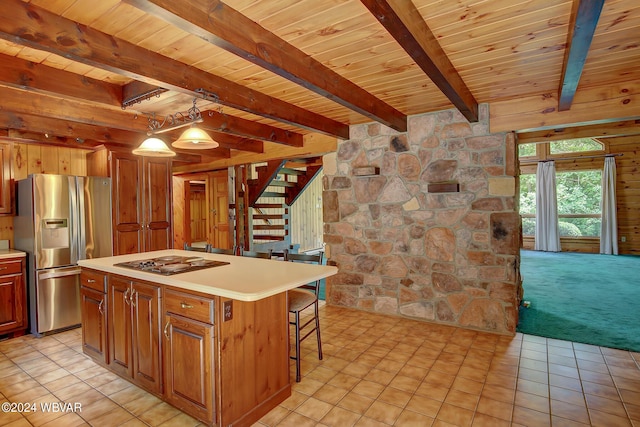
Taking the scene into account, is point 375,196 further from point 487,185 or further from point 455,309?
point 455,309

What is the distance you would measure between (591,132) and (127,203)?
6.72m

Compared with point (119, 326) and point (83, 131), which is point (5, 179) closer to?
point (83, 131)

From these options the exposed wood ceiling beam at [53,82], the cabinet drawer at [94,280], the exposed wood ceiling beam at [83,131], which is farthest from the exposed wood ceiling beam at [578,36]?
the exposed wood ceiling beam at [83,131]


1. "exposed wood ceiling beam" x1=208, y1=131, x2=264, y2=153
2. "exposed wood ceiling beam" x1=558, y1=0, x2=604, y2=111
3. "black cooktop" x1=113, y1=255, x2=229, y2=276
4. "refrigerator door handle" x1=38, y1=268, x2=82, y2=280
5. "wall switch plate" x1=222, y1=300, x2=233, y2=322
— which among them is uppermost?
"exposed wood ceiling beam" x1=208, y1=131, x2=264, y2=153

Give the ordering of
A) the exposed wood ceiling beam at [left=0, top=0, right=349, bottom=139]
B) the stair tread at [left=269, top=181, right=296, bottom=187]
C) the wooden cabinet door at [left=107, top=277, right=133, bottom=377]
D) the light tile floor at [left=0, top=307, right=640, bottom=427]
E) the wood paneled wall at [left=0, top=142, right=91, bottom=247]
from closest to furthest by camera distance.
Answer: the exposed wood ceiling beam at [left=0, top=0, right=349, bottom=139] → the light tile floor at [left=0, top=307, right=640, bottom=427] → the wooden cabinet door at [left=107, top=277, right=133, bottom=377] → the wood paneled wall at [left=0, top=142, right=91, bottom=247] → the stair tread at [left=269, top=181, right=296, bottom=187]

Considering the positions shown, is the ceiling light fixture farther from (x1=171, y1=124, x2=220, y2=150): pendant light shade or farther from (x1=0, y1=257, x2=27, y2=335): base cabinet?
(x1=0, y1=257, x2=27, y2=335): base cabinet

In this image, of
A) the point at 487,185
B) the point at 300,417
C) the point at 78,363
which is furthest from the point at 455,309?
the point at 78,363

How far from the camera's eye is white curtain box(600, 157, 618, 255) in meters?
7.91

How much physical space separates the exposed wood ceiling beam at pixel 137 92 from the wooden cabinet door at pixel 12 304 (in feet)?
7.39

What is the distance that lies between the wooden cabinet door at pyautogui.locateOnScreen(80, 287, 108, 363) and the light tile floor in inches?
5.6

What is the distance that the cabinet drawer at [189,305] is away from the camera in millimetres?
1873

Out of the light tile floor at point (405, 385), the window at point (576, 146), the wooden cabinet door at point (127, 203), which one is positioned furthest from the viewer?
the window at point (576, 146)

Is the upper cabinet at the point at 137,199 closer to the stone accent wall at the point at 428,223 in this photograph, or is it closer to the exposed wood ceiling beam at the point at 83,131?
the exposed wood ceiling beam at the point at 83,131

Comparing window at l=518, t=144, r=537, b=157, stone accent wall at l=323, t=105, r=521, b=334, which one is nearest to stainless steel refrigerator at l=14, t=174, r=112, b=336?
stone accent wall at l=323, t=105, r=521, b=334
